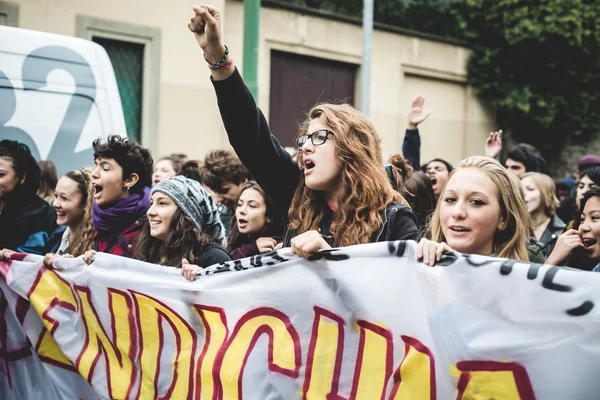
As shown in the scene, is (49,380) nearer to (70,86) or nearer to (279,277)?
(279,277)

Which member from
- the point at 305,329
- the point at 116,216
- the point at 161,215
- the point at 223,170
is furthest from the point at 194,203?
the point at 223,170

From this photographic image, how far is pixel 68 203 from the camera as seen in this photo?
4.43 metres

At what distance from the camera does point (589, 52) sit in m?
17.3

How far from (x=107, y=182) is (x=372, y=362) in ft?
6.95

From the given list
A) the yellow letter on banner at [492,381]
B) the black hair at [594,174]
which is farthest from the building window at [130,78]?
the yellow letter on banner at [492,381]

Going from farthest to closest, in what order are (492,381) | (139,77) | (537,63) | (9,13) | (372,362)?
Answer: (537,63)
(139,77)
(9,13)
(372,362)
(492,381)

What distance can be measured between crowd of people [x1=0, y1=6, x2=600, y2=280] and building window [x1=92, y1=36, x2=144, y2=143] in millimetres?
6057

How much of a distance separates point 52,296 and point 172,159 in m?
2.88

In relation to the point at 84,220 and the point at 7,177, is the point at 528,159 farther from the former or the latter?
the point at 7,177

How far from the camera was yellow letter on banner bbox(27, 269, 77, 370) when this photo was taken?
144 inches

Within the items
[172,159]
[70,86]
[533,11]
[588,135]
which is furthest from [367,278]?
[588,135]

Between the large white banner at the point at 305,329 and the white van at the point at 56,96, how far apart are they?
4.87ft

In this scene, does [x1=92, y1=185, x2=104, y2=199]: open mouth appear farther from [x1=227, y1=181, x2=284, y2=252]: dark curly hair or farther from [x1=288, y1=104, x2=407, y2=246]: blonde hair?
[x1=288, y1=104, x2=407, y2=246]: blonde hair

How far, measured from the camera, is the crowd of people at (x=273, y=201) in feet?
9.11
